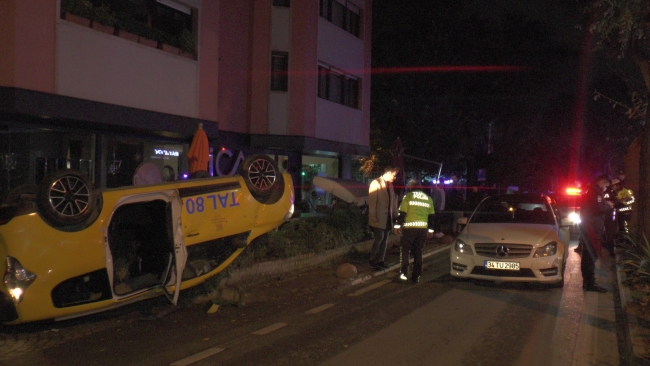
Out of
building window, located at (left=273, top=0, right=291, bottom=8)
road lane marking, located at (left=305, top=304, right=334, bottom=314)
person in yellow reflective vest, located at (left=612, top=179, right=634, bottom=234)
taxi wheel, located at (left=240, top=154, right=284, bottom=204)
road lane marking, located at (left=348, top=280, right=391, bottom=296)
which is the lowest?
road lane marking, located at (left=348, top=280, right=391, bottom=296)

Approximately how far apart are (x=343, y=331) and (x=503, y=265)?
3.98 metres

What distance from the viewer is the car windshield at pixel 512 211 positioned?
1167 centimetres

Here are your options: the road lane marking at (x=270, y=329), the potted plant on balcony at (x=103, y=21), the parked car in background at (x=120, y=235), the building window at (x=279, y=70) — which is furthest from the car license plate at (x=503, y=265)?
the building window at (x=279, y=70)

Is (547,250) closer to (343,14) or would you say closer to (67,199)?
(67,199)

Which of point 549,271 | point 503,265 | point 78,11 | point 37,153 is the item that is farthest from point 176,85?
point 549,271

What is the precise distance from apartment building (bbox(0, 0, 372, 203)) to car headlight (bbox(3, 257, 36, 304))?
554cm

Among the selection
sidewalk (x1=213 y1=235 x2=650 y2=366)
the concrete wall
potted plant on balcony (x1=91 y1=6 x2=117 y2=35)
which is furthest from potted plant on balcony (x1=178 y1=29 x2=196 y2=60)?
sidewalk (x1=213 y1=235 x2=650 y2=366)

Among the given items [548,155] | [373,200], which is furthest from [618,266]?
[548,155]

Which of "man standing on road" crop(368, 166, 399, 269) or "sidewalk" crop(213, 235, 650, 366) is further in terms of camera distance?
"man standing on road" crop(368, 166, 399, 269)

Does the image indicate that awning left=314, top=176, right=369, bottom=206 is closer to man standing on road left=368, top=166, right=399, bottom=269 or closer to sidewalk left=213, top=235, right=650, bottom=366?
sidewalk left=213, top=235, right=650, bottom=366

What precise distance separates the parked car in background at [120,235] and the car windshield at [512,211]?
4.76 m

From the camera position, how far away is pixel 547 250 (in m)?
10.2

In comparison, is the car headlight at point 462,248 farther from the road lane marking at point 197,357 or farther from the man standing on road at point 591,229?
the road lane marking at point 197,357

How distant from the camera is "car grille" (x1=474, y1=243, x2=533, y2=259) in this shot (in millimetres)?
10250
